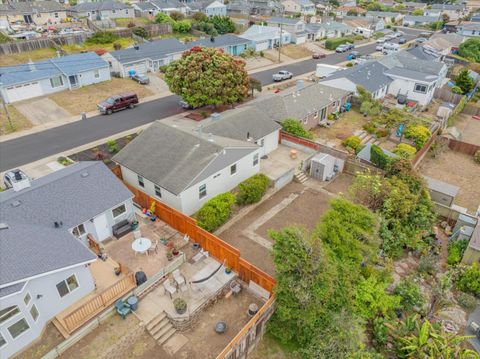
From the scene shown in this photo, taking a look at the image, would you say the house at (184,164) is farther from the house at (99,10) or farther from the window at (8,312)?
the house at (99,10)

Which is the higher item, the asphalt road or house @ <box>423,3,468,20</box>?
house @ <box>423,3,468,20</box>

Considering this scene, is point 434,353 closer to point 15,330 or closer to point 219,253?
point 219,253

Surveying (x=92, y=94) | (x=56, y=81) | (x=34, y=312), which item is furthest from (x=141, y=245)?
(x=56, y=81)

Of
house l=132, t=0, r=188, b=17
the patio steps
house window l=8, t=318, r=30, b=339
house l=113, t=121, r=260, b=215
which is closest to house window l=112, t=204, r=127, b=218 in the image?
house l=113, t=121, r=260, b=215

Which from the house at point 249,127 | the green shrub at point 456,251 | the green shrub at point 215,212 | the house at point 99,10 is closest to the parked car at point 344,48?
the house at point 249,127

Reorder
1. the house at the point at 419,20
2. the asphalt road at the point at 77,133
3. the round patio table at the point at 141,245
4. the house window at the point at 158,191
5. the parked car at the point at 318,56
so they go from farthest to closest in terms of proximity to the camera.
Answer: the house at the point at 419,20
the parked car at the point at 318,56
the asphalt road at the point at 77,133
the house window at the point at 158,191
the round patio table at the point at 141,245

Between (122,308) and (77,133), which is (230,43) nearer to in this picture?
(77,133)

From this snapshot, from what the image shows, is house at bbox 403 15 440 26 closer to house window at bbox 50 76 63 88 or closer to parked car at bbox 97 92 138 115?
parked car at bbox 97 92 138 115
